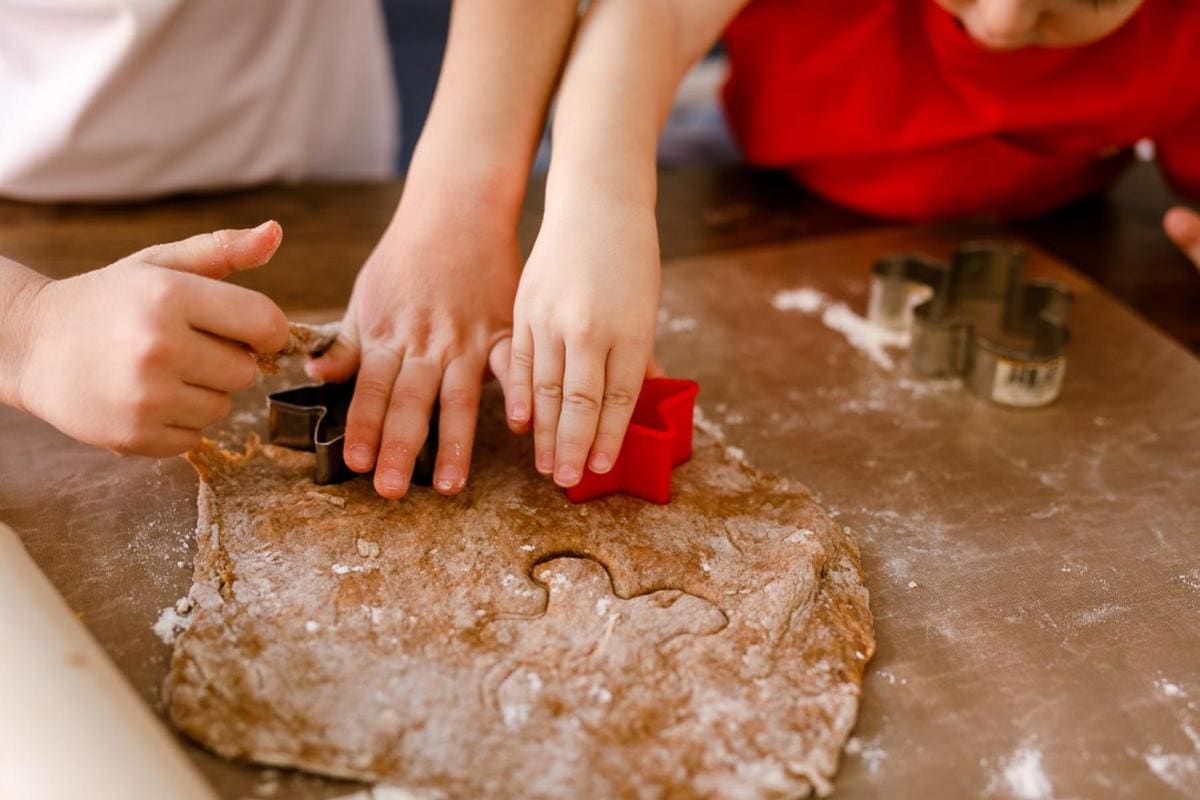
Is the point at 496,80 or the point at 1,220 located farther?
the point at 1,220

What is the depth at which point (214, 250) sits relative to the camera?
76 centimetres

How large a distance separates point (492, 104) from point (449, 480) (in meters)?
0.40

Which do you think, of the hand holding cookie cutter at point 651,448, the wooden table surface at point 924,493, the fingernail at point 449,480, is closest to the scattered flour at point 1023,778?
the wooden table surface at point 924,493

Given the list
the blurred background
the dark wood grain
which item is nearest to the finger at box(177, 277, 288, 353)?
the dark wood grain

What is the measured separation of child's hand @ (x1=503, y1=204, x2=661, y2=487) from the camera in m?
0.81

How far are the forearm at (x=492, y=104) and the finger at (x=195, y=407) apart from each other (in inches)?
12.0

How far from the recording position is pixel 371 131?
164cm

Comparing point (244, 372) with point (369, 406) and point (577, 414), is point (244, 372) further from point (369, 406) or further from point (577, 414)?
point (577, 414)

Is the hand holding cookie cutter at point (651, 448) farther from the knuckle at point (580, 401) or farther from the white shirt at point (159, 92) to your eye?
the white shirt at point (159, 92)

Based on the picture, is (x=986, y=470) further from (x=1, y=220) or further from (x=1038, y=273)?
(x=1, y=220)

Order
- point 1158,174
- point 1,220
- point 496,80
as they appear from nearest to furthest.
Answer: point 496,80 < point 1,220 < point 1158,174

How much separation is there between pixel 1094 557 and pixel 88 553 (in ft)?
2.46

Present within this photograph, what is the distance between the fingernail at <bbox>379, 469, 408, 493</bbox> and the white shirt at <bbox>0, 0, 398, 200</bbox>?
2.26ft

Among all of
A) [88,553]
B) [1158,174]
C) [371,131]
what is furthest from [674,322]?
[1158,174]
